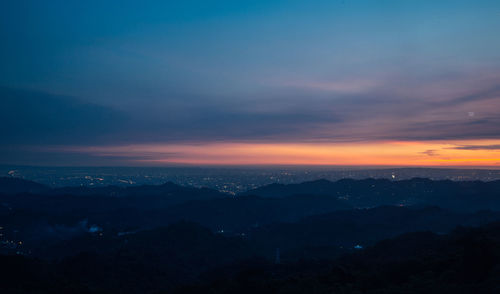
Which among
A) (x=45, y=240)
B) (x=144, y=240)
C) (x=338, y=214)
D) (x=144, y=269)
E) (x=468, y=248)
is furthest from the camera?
(x=338, y=214)

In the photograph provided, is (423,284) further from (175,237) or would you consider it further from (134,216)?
(134,216)

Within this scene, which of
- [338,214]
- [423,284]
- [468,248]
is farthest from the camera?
[338,214]

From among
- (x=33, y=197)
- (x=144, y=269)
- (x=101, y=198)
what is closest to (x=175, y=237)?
(x=144, y=269)

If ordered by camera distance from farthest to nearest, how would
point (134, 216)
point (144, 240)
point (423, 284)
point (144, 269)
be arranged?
point (134, 216) < point (144, 240) < point (144, 269) < point (423, 284)

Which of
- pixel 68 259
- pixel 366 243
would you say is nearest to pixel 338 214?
pixel 366 243

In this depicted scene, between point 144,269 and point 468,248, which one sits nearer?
point 468,248

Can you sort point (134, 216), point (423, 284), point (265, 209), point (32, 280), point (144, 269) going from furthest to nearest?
1. point (265, 209)
2. point (134, 216)
3. point (144, 269)
4. point (32, 280)
5. point (423, 284)

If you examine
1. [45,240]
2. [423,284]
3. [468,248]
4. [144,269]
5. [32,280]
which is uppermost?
Answer: [468,248]

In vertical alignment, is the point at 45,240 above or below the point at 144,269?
below

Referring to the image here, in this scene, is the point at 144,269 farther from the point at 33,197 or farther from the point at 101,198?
the point at 33,197
